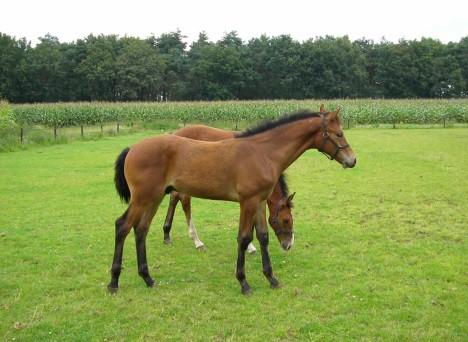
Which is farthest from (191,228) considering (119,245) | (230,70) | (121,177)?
(230,70)

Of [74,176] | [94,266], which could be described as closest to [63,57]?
[74,176]

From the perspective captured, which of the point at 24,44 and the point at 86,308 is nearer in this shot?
the point at 86,308

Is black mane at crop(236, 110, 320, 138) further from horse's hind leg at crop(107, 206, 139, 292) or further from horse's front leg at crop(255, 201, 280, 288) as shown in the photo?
horse's hind leg at crop(107, 206, 139, 292)

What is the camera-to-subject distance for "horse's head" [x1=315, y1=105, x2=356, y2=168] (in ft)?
18.6

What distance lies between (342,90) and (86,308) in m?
69.6

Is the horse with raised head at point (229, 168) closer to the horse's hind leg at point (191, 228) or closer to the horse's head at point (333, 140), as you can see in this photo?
the horse's head at point (333, 140)

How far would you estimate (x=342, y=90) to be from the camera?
7044 centimetres

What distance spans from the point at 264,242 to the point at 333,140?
1.61 meters

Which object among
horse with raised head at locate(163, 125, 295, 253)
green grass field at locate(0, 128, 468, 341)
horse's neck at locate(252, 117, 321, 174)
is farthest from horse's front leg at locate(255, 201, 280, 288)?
horse with raised head at locate(163, 125, 295, 253)

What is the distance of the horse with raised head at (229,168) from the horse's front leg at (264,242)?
0.04ft

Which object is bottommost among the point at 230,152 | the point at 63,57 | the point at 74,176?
the point at 74,176

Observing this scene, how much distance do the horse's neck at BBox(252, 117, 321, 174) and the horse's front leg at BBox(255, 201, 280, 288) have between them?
1.99ft

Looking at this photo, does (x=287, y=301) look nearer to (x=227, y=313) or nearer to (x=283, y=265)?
(x=227, y=313)

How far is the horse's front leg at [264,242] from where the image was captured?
18.7 ft
